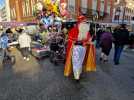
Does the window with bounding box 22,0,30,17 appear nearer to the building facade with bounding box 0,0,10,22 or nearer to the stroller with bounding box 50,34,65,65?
the building facade with bounding box 0,0,10,22

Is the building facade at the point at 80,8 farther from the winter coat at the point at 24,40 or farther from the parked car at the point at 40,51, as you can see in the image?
the winter coat at the point at 24,40

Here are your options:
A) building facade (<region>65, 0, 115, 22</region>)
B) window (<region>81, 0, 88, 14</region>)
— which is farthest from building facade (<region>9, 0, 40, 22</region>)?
window (<region>81, 0, 88, 14</region>)

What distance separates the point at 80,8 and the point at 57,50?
1548 inches

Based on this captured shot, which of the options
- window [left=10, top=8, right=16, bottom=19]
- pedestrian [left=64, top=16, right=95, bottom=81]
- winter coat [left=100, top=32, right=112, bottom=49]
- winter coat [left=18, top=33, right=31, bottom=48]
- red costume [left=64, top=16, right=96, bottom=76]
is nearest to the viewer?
pedestrian [left=64, top=16, right=95, bottom=81]

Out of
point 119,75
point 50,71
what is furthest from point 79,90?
point 50,71

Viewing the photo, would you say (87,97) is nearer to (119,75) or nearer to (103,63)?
(119,75)

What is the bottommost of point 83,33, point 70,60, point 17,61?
point 17,61

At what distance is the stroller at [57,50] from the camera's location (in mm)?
14892

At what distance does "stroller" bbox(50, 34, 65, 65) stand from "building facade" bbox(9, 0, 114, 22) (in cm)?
3705

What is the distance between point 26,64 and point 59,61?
146 centimetres

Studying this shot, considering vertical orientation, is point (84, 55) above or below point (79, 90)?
above

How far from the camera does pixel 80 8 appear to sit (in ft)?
178

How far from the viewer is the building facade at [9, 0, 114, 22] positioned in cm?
5459

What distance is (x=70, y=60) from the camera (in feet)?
34.5
